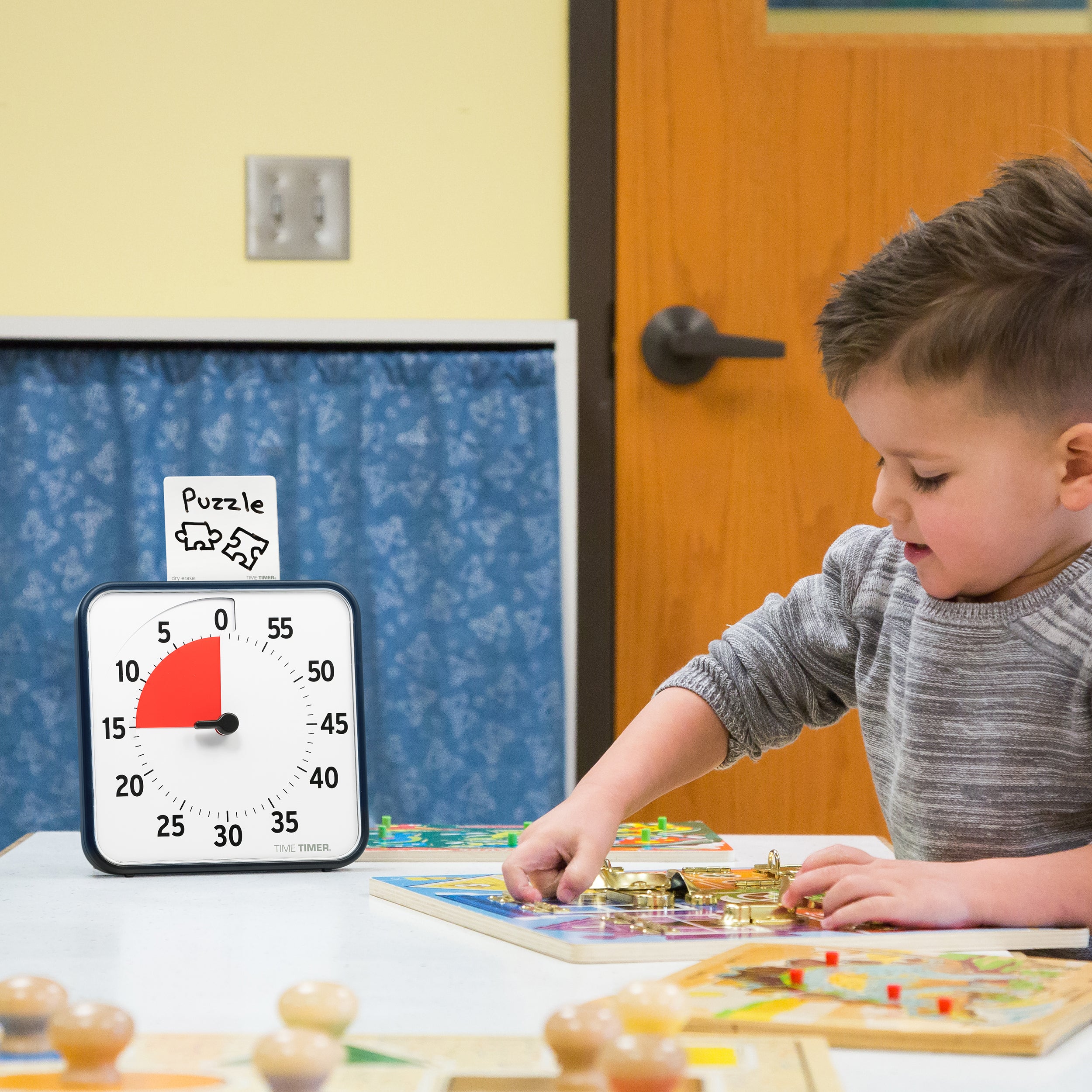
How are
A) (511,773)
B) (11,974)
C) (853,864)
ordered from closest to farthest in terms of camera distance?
(11,974) → (853,864) → (511,773)

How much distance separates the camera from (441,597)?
1.66 m

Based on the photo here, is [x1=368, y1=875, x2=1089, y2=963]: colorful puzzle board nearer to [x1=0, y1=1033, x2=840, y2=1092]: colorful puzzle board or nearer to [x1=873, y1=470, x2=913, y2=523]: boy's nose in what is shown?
[x1=0, y1=1033, x2=840, y2=1092]: colorful puzzle board

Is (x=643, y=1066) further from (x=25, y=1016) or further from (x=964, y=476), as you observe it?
(x=964, y=476)

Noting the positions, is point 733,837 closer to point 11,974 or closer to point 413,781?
point 11,974

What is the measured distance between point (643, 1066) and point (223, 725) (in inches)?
22.5

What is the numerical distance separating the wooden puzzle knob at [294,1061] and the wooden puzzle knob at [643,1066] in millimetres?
74

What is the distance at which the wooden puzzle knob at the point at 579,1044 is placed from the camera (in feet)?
1.15

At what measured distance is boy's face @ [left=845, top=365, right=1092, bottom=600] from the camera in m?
0.75

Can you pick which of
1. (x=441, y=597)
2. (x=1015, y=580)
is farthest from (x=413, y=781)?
(x=1015, y=580)

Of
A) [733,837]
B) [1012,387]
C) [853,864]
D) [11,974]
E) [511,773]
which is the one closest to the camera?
[11,974]

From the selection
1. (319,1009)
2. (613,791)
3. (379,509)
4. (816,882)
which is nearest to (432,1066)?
(319,1009)

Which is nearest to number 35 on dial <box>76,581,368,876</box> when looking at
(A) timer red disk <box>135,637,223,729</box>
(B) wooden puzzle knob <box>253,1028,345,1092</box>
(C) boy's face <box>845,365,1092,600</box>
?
(A) timer red disk <box>135,637,223,729</box>

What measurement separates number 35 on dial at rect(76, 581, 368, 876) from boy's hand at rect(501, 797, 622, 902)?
0.53 feet

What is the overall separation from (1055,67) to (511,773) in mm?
1155
